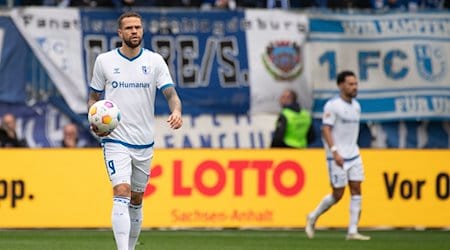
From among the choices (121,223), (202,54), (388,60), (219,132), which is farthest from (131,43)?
(388,60)

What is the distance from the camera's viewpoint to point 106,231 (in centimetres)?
1903

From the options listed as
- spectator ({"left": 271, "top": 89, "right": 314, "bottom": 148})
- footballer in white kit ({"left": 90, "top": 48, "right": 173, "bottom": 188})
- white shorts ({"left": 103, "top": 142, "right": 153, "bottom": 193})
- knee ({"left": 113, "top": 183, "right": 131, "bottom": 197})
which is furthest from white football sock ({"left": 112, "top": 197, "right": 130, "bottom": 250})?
spectator ({"left": 271, "top": 89, "right": 314, "bottom": 148})

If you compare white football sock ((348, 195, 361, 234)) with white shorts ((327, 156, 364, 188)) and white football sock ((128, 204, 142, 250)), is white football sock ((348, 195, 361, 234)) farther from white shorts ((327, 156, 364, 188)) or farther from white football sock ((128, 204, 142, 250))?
white football sock ((128, 204, 142, 250))

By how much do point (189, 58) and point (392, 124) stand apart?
3794 mm

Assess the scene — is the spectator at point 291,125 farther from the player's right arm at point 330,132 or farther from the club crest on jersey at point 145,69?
the club crest on jersey at point 145,69

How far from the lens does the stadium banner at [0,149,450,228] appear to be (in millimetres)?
19391

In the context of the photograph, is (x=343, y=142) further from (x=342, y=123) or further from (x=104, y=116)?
(x=104, y=116)

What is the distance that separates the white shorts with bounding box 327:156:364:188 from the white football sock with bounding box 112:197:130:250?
6.10 metres

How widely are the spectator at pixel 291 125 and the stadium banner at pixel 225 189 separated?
51.2 inches

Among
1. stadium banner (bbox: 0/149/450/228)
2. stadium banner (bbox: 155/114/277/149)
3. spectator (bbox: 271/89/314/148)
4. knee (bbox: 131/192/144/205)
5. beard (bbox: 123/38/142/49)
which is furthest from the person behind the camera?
stadium banner (bbox: 155/114/277/149)

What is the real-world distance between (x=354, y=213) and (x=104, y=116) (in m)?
6.68

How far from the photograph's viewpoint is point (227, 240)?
17125 millimetres

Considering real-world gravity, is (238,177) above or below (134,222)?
below

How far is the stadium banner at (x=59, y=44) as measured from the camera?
21.4 meters
